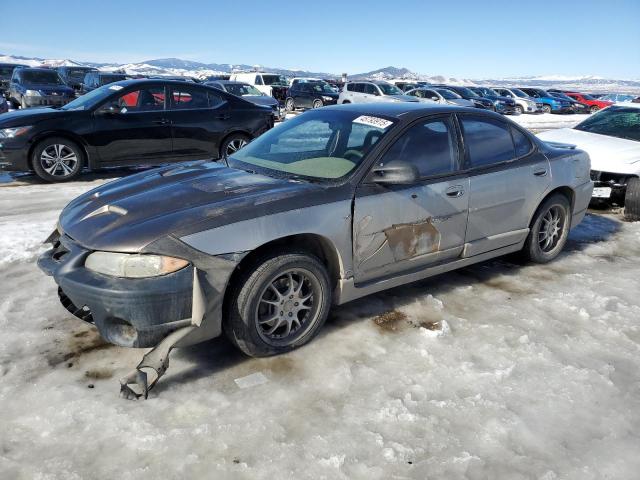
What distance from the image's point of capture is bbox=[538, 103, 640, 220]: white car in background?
6.70 metres

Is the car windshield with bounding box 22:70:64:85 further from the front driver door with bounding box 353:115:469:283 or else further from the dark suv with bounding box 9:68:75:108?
the front driver door with bounding box 353:115:469:283

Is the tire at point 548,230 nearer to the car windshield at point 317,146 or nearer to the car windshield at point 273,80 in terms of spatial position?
the car windshield at point 317,146

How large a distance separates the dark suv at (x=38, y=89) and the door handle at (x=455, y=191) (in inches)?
642

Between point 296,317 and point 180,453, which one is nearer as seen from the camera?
point 180,453

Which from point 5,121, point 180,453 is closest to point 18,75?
point 5,121

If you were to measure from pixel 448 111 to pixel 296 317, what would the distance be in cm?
205

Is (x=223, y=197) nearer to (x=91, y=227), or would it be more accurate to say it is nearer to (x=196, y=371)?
(x=91, y=227)

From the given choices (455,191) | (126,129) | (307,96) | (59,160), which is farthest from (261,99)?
(455,191)

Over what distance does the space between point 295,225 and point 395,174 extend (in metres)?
0.78

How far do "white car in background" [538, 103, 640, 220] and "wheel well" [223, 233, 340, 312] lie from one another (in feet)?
15.4

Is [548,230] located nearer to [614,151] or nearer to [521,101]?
[614,151]

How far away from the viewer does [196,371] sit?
309 cm

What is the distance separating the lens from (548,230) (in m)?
4.93

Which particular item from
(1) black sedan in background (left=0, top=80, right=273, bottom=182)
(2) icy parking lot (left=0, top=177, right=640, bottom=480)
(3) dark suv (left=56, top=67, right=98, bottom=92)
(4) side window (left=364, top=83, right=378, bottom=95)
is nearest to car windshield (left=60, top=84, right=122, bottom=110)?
(1) black sedan in background (left=0, top=80, right=273, bottom=182)
